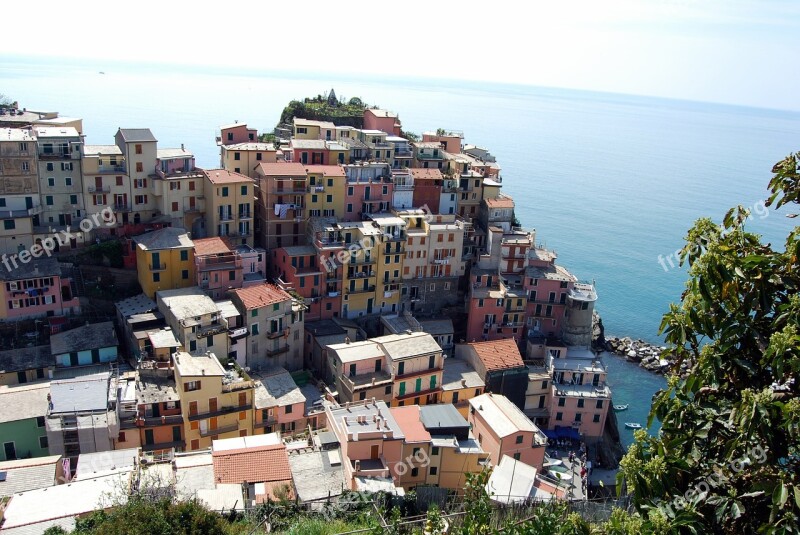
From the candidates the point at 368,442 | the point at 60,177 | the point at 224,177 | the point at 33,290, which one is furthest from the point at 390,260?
the point at 33,290

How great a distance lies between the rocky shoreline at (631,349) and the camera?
1866 inches

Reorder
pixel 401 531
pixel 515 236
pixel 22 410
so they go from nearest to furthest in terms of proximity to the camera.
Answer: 1. pixel 401 531
2. pixel 22 410
3. pixel 515 236

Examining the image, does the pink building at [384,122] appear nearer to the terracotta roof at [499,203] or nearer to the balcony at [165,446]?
the terracotta roof at [499,203]

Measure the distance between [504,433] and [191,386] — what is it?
546 inches

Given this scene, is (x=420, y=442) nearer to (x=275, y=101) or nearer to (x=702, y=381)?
(x=702, y=381)

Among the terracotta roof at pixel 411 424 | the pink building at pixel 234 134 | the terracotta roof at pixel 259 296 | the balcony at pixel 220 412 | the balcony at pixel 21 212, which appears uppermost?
the pink building at pixel 234 134

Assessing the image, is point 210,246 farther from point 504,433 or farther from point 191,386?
point 504,433

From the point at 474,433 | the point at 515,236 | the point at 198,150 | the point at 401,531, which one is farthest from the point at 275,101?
the point at 401,531

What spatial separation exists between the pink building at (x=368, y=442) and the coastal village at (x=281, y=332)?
0.31ft

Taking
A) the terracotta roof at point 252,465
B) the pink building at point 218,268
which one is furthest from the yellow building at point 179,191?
the terracotta roof at point 252,465

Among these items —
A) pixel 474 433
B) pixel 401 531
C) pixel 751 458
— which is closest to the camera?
pixel 751 458

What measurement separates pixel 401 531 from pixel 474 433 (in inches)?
611

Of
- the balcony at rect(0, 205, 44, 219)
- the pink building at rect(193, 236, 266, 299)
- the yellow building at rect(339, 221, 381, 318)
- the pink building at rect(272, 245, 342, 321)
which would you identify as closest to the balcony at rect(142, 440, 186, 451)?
the pink building at rect(193, 236, 266, 299)

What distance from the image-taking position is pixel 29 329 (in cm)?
3159
